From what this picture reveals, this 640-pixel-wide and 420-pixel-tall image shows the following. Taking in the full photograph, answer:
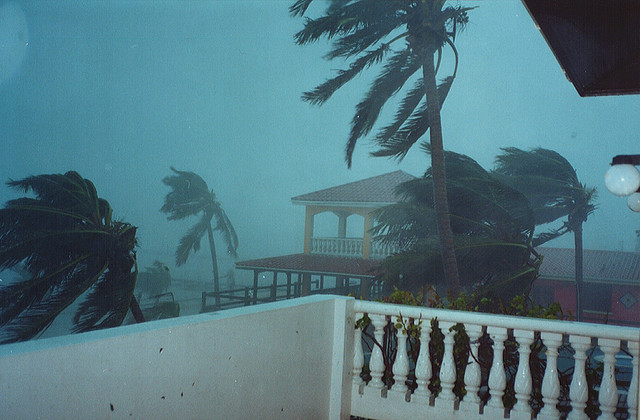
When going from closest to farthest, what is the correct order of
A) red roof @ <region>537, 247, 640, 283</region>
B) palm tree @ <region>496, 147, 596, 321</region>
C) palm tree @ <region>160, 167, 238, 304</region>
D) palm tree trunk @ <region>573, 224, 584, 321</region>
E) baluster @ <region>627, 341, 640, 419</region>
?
baluster @ <region>627, 341, 640, 419</region> → red roof @ <region>537, 247, 640, 283</region> → palm tree trunk @ <region>573, 224, 584, 321</region> → palm tree @ <region>496, 147, 596, 321</region> → palm tree @ <region>160, 167, 238, 304</region>

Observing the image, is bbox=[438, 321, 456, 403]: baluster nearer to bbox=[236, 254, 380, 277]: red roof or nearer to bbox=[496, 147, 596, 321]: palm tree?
bbox=[496, 147, 596, 321]: palm tree

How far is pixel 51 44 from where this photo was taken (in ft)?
107

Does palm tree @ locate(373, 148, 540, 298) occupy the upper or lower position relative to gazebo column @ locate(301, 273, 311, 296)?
upper

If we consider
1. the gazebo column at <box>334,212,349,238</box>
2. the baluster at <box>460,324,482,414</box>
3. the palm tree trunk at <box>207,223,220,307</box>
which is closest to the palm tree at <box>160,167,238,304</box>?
the palm tree trunk at <box>207,223,220,307</box>

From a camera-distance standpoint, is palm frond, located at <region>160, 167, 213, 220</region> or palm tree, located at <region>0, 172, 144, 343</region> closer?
palm tree, located at <region>0, 172, 144, 343</region>

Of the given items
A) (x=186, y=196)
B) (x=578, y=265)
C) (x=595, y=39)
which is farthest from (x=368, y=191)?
(x=595, y=39)

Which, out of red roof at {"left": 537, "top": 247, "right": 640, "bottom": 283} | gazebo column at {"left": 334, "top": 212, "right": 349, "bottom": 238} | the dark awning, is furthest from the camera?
gazebo column at {"left": 334, "top": 212, "right": 349, "bottom": 238}

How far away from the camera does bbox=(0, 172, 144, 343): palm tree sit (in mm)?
12430

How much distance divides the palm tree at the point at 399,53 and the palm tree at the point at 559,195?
71.6 inches

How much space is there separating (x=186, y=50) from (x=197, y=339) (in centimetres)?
2524

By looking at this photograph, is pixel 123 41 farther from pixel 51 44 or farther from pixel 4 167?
pixel 4 167

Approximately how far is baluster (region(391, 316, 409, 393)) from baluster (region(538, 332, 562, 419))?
0.74m

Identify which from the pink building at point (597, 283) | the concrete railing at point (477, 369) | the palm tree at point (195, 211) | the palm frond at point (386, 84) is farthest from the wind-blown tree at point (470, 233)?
the palm tree at point (195, 211)

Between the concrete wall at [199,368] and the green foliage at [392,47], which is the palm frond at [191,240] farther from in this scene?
the concrete wall at [199,368]
